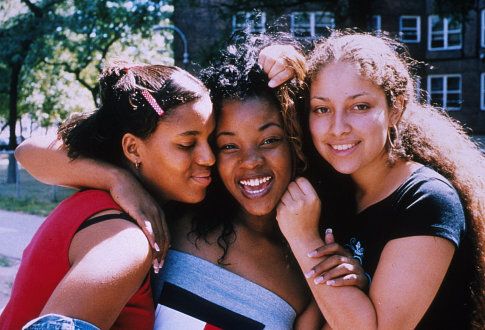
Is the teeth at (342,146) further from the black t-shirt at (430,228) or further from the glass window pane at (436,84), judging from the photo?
the glass window pane at (436,84)

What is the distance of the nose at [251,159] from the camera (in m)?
2.39

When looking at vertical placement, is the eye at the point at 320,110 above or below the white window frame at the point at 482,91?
above

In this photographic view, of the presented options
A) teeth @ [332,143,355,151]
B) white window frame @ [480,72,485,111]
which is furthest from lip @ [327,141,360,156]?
white window frame @ [480,72,485,111]

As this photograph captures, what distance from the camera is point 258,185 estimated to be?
2.43 metres

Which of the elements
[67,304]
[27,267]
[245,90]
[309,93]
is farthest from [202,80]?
[67,304]

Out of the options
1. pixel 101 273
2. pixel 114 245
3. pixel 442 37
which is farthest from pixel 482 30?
pixel 101 273

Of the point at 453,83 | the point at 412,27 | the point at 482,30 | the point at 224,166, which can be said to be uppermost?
the point at 224,166

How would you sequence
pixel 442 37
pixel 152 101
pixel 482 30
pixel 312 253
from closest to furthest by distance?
pixel 312 253 → pixel 152 101 → pixel 482 30 → pixel 442 37

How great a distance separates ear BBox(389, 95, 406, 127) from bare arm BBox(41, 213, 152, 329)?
1144 millimetres

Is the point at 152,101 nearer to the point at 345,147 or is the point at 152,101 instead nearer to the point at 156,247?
the point at 156,247

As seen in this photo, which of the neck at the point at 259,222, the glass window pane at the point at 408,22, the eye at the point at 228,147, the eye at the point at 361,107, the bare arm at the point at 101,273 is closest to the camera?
the bare arm at the point at 101,273

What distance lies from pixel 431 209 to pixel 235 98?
97 cm

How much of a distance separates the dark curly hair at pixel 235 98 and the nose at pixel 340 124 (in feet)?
0.75

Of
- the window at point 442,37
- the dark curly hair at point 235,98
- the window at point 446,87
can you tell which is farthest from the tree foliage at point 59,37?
the window at point 446,87
